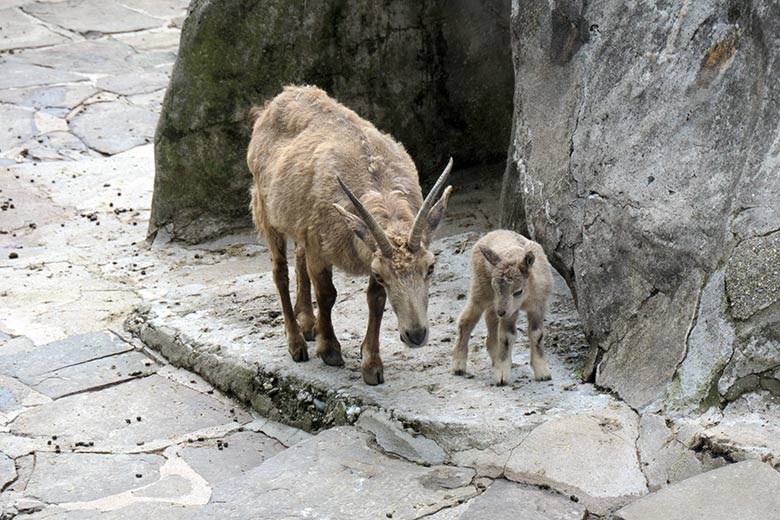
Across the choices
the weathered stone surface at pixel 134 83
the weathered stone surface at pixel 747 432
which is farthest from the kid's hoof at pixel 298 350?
the weathered stone surface at pixel 134 83

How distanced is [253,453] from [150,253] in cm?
373

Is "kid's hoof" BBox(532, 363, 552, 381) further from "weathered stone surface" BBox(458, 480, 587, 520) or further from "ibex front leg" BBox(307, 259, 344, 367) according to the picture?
"ibex front leg" BBox(307, 259, 344, 367)

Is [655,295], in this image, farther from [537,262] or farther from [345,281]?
[345,281]

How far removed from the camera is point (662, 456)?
16.8 ft

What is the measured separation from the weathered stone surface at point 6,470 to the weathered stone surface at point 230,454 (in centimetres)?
89

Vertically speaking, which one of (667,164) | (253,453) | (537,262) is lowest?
(253,453)

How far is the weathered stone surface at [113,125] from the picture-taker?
40.7 ft

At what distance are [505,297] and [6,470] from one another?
110 inches

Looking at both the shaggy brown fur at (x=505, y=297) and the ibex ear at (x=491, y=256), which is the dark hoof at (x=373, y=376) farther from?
the ibex ear at (x=491, y=256)

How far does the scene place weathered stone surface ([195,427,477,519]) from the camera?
507cm

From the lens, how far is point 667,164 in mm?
5734

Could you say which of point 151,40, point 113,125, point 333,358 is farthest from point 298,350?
point 151,40

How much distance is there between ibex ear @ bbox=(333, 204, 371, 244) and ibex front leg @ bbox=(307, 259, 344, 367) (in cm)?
75

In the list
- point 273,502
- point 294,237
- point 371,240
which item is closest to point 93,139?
point 294,237
